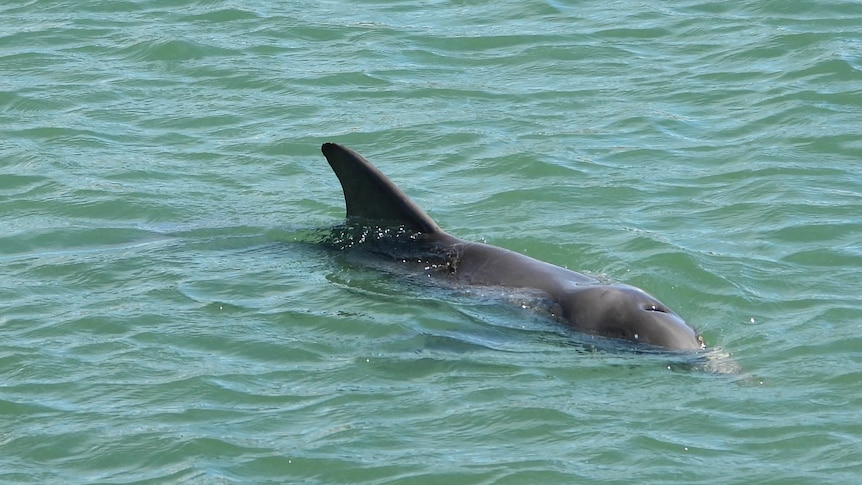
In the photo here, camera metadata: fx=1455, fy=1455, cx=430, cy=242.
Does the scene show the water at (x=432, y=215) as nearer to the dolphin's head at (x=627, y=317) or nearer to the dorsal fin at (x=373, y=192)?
the dolphin's head at (x=627, y=317)

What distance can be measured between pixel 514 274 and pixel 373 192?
1.27 m

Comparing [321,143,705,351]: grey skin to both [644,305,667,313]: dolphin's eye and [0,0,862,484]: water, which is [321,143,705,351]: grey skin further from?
[0,0,862,484]: water

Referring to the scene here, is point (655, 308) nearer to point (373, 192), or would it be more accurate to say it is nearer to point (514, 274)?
point (514, 274)

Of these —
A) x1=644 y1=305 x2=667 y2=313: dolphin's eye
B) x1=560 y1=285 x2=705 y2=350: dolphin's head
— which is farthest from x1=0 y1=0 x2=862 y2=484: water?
x1=644 y1=305 x2=667 y2=313: dolphin's eye

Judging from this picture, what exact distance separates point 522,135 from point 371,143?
1482mm

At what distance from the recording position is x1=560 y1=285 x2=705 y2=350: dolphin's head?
931cm

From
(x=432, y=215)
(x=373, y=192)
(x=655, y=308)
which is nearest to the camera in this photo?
(x=655, y=308)

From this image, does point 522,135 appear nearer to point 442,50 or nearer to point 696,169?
point 696,169

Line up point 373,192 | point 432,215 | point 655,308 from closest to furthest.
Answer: point 655,308 < point 373,192 < point 432,215

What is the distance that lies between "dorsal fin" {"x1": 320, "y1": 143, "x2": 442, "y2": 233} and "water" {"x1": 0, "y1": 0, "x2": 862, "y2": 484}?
0.47 metres

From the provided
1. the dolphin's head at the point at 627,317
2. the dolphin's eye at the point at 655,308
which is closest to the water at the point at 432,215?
the dolphin's head at the point at 627,317

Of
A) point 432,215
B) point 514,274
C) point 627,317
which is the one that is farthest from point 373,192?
point 627,317

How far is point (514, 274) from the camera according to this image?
10266 millimetres

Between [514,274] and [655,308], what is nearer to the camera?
[655,308]
